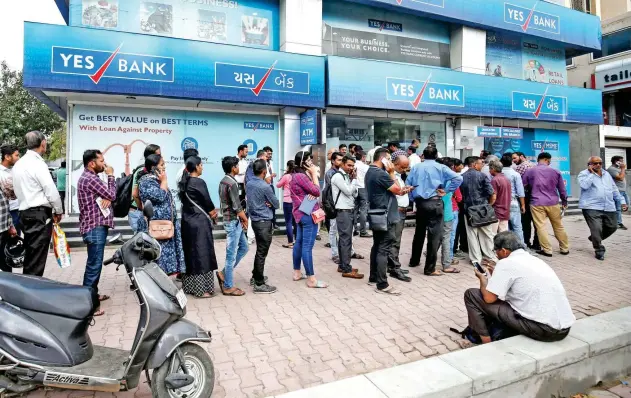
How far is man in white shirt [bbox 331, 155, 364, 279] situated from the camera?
5641mm

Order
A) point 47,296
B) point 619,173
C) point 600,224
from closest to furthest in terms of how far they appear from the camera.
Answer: point 47,296, point 600,224, point 619,173

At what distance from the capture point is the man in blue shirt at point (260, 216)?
4.98 metres

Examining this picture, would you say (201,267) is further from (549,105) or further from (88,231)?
(549,105)

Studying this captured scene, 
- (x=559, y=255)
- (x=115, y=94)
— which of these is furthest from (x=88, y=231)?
(x=559, y=255)

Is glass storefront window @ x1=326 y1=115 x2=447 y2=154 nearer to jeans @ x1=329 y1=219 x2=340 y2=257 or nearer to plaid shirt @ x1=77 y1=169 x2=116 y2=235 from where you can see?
jeans @ x1=329 y1=219 x2=340 y2=257

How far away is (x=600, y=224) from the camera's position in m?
7.18

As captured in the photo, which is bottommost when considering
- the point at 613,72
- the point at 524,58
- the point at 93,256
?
the point at 93,256

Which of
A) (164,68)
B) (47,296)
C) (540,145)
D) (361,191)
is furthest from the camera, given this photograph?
(540,145)

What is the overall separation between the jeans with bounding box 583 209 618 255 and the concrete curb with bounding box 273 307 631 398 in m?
4.20

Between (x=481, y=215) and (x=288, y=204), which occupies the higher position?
(x=288, y=204)

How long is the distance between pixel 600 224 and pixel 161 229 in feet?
24.7

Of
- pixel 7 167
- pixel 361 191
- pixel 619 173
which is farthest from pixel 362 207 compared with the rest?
pixel 619 173

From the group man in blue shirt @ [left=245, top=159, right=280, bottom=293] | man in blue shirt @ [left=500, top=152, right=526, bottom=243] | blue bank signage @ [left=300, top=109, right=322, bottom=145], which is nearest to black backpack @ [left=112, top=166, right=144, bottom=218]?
man in blue shirt @ [left=245, top=159, right=280, bottom=293]

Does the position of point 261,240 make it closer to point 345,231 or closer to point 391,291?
point 345,231
